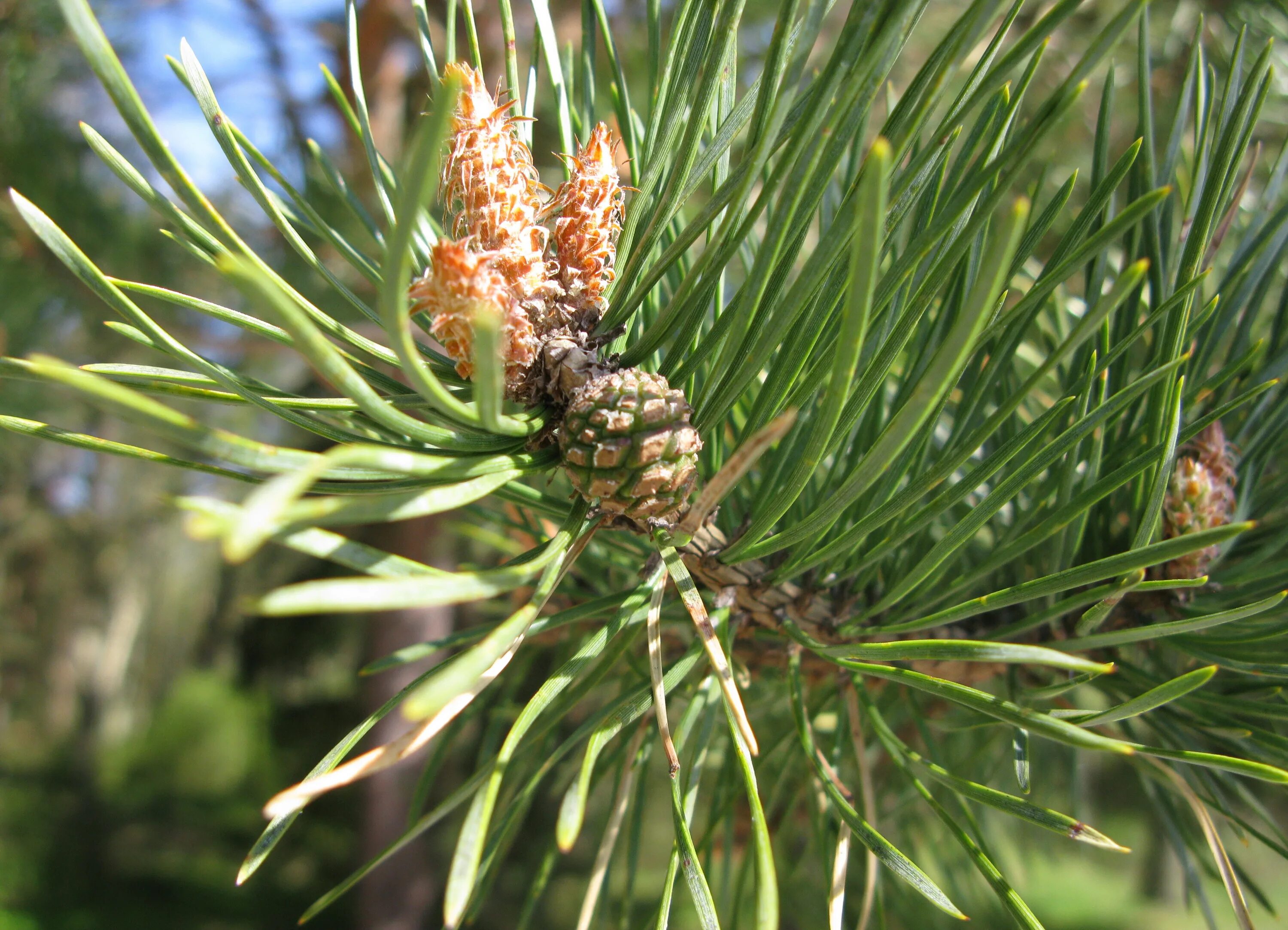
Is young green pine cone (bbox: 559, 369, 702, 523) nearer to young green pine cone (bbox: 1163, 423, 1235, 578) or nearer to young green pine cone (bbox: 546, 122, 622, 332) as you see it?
young green pine cone (bbox: 546, 122, 622, 332)

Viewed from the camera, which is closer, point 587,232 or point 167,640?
point 587,232

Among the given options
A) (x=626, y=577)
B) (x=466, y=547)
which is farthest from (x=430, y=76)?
(x=466, y=547)

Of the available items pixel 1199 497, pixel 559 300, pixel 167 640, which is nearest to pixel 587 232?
pixel 559 300

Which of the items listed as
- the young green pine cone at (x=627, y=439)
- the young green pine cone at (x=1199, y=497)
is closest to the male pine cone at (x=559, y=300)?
the young green pine cone at (x=627, y=439)

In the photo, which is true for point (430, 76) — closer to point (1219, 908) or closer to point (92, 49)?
point (92, 49)

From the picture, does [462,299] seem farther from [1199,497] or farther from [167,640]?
[167,640]

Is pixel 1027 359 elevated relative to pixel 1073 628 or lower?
elevated

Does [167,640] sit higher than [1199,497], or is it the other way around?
[1199,497]
